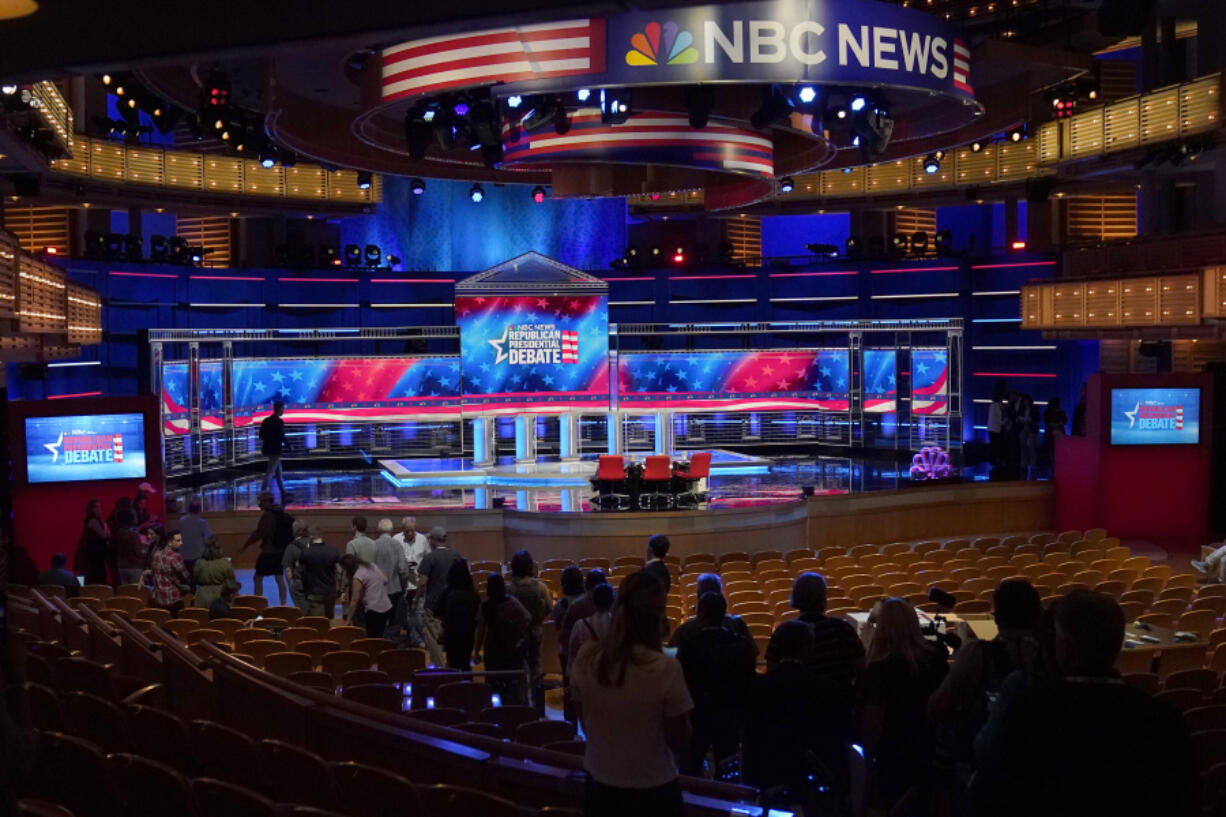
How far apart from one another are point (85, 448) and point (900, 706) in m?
14.5

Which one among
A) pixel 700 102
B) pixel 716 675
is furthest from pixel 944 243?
pixel 716 675

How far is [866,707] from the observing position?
5.82 metres

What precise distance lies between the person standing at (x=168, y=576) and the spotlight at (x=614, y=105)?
21.2 ft

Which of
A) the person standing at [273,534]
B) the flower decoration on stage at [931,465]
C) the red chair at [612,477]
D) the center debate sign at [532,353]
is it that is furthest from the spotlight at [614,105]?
the flower decoration on stage at [931,465]

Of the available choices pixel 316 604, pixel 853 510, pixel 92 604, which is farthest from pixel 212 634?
pixel 853 510

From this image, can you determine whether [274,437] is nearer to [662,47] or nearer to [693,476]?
[693,476]

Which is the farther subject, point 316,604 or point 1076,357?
point 1076,357

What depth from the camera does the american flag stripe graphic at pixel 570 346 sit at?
23.7 m

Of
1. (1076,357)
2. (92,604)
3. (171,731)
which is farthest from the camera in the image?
(1076,357)

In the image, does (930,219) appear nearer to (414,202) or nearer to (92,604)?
(414,202)

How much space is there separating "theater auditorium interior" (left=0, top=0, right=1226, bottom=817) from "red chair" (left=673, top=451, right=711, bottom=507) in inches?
8.3

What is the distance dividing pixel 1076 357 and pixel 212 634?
22.3 m

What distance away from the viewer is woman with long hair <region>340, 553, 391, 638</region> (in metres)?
11.6

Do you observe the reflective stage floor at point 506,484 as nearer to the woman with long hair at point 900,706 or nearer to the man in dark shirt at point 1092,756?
the woman with long hair at point 900,706
